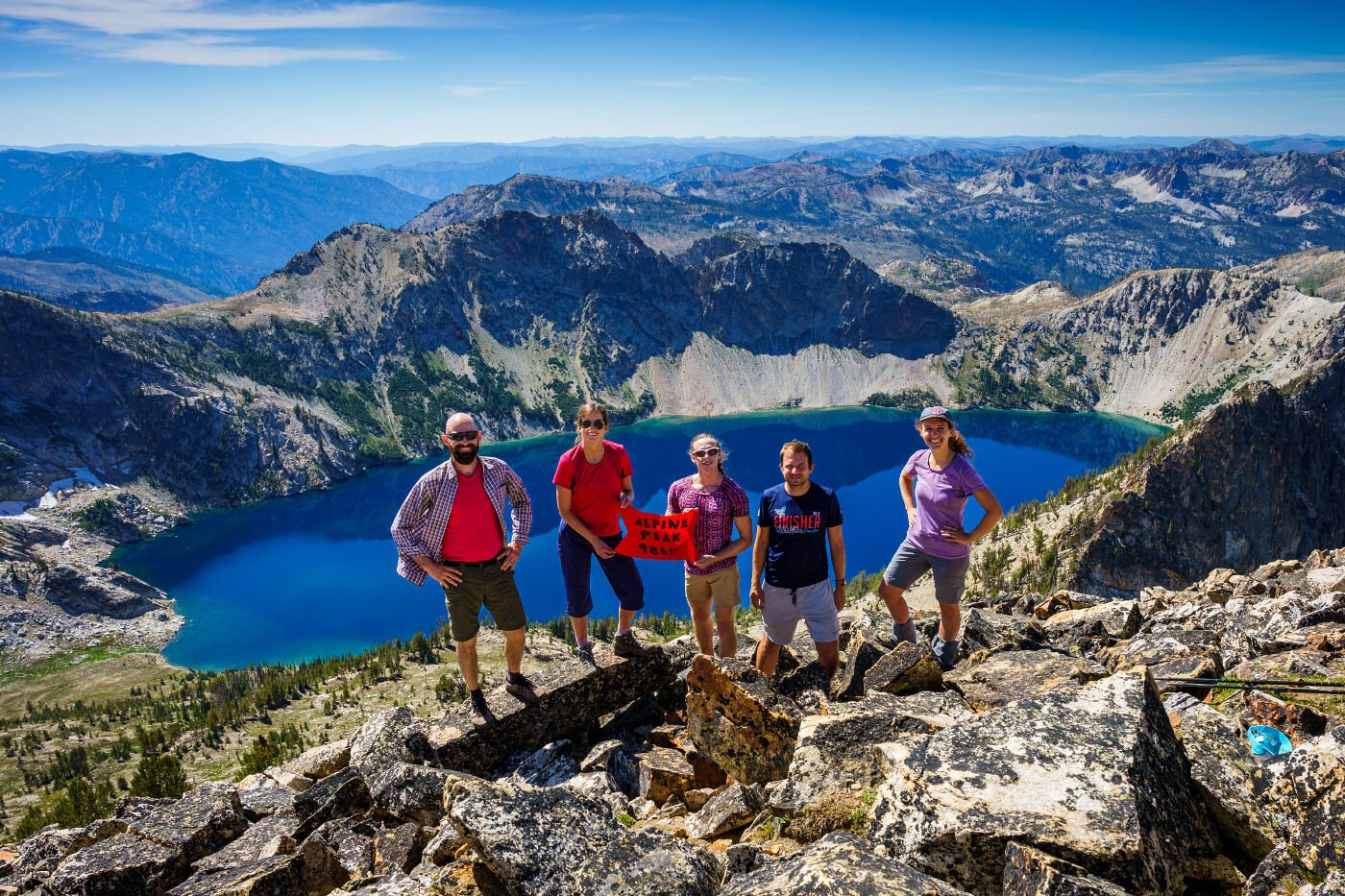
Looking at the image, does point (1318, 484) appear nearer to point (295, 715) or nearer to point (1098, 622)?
point (1098, 622)

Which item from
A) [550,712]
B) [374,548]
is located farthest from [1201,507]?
[374,548]

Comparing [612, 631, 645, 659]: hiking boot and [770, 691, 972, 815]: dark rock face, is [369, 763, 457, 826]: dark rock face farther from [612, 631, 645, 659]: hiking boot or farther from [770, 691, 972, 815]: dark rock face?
[770, 691, 972, 815]: dark rock face

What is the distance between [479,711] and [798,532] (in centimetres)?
570

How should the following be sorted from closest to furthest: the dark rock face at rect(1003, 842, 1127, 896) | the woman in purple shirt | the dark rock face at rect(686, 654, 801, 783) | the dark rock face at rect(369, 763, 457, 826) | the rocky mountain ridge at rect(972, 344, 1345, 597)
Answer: the dark rock face at rect(1003, 842, 1127, 896)
the dark rock face at rect(686, 654, 801, 783)
the dark rock face at rect(369, 763, 457, 826)
the woman in purple shirt
the rocky mountain ridge at rect(972, 344, 1345, 597)

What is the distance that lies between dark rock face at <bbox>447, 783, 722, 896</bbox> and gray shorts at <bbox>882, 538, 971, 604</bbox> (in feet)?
24.2

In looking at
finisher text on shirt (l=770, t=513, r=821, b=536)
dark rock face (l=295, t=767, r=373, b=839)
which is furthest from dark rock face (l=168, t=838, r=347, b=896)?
finisher text on shirt (l=770, t=513, r=821, b=536)

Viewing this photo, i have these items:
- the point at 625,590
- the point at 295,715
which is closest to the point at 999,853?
the point at 625,590

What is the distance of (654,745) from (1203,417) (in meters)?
102

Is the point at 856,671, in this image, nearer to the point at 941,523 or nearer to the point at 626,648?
the point at 941,523

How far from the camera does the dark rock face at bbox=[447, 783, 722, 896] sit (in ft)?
20.8

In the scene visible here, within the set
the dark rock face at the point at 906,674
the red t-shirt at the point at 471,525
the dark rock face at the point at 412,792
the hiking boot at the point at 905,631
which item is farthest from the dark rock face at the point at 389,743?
the hiking boot at the point at 905,631

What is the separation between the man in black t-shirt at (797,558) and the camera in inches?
459

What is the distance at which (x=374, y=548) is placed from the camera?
137m

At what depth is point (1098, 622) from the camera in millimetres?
17062
